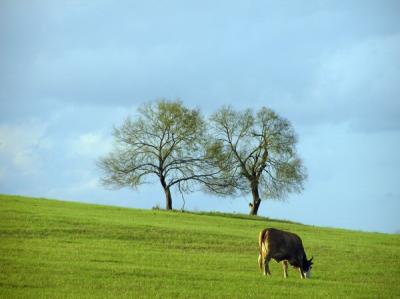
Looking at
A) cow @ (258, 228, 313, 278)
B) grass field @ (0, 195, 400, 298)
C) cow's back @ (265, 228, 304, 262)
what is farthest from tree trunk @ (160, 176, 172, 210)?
Answer: cow's back @ (265, 228, 304, 262)

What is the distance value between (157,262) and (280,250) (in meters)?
5.38

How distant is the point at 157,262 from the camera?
1054 inches

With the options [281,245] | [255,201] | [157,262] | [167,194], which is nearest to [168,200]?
[167,194]

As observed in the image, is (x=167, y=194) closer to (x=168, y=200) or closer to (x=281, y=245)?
(x=168, y=200)

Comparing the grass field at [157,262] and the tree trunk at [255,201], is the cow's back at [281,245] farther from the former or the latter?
the tree trunk at [255,201]

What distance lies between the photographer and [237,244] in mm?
36188

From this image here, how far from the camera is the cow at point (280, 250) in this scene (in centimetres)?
2495

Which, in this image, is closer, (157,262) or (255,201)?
(157,262)

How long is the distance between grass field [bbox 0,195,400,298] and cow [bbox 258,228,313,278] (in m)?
0.55

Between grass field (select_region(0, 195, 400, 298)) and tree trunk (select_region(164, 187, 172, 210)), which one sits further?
tree trunk (select_region(164, 187, 172, 210))

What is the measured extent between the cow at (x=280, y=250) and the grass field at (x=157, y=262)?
0.55 metres

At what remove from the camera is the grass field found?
20500 millimetres

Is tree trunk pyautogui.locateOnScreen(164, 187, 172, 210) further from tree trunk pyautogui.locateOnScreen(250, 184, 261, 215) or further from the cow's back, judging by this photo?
the cow's back

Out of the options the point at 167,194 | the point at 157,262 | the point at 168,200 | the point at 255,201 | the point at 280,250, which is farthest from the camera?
the point at 255,201
